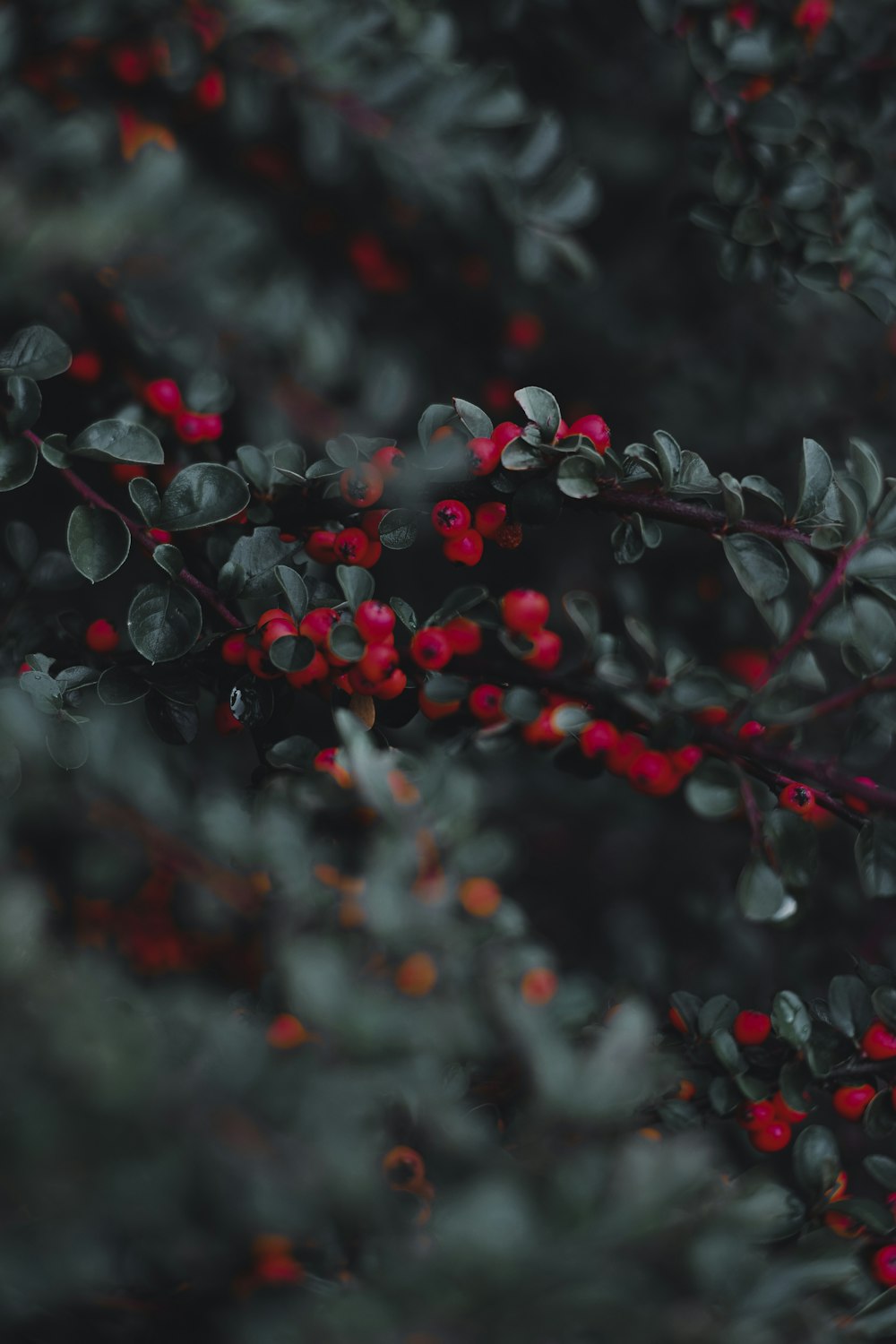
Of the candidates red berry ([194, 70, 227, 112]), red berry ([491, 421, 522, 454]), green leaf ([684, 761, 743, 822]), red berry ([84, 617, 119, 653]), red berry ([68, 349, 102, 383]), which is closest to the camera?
green leaf ([684, 761, 743, 822])

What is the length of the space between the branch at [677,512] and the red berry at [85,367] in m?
0.62

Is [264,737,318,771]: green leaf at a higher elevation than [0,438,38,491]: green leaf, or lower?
lower

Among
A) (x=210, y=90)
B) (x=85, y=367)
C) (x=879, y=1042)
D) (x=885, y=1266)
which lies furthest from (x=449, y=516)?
(x=210, y=90)

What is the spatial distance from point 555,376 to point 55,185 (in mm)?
900

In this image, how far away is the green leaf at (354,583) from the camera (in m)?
0.86

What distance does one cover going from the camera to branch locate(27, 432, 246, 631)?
903 mm

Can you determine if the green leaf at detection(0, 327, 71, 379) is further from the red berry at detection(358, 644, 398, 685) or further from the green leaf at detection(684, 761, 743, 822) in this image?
the green leaf at detection(684, 761, 743, 822)

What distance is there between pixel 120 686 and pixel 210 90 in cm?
94

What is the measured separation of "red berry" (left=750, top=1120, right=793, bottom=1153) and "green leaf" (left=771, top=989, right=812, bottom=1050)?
4.0 inches

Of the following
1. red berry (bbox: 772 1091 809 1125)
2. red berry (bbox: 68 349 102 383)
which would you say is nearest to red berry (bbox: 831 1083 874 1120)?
red berry (bbox: 772 1091 809 1125)

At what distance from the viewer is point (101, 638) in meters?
0.99

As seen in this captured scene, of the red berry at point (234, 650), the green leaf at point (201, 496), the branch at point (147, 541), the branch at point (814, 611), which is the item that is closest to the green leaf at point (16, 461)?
the branch at point (147, 541)

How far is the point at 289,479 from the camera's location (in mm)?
954

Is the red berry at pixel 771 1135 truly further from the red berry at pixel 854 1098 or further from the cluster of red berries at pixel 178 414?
the cluster of red berries at pixel 178 414
